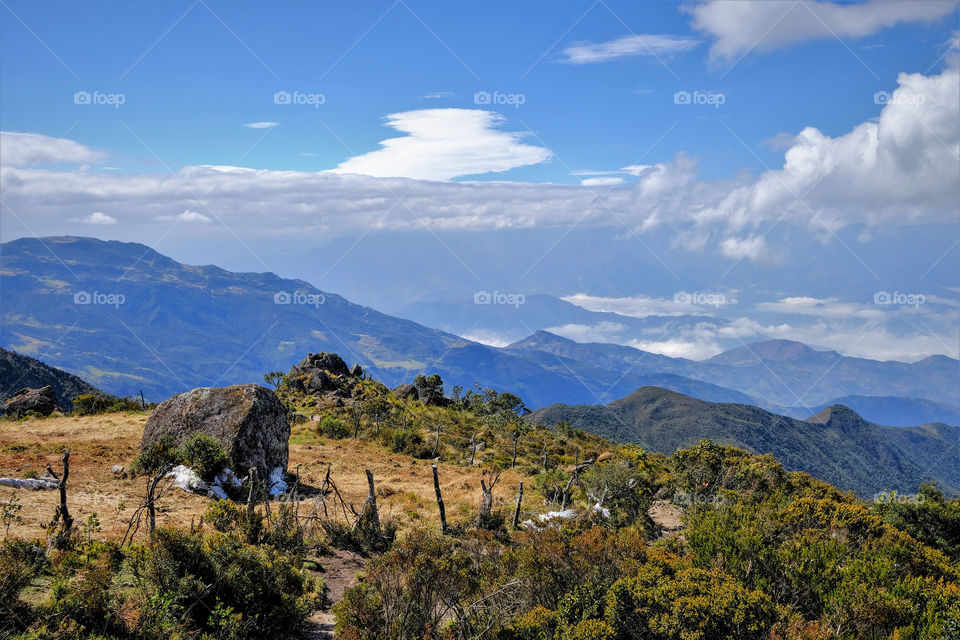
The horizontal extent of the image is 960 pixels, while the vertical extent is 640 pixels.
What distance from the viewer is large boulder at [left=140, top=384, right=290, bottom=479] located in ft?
87.1

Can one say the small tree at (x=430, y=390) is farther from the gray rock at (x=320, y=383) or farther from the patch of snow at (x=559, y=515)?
the patch of snow at (x=559, y=515)

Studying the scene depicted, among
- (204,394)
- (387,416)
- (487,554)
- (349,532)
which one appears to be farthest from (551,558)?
(387,416)

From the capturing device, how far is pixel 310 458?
3725 centimetres

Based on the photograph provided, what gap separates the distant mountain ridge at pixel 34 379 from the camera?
12838 centimetres

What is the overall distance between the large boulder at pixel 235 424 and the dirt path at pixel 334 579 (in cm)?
829

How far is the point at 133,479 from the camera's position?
985 inches

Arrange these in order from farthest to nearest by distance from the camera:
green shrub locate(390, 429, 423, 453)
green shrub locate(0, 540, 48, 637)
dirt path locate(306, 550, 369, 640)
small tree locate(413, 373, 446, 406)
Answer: small tree locate(413, 373, 446, 406) → green shrub locate(390, 429, 423, 453) → dirt path locate(306, 550, 369, 640) → green shrub locate(0, 540, 48, 637)

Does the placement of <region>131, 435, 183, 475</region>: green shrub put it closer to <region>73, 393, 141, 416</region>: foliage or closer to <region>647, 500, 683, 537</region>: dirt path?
<region>647, 500, 683, 537</region>: dirt path

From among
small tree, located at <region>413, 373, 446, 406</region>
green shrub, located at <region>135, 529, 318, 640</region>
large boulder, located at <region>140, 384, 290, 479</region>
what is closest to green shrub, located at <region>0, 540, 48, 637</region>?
green shrub, located at <region>135, 529, 318, 640</region>

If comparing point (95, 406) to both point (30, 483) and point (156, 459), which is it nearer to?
point (156, 459)

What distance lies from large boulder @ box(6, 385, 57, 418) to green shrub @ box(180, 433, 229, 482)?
110 ft

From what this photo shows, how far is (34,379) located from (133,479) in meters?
146

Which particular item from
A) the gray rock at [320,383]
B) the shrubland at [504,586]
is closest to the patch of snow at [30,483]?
the shrubland at [504,586]

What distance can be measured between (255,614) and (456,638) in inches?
190
